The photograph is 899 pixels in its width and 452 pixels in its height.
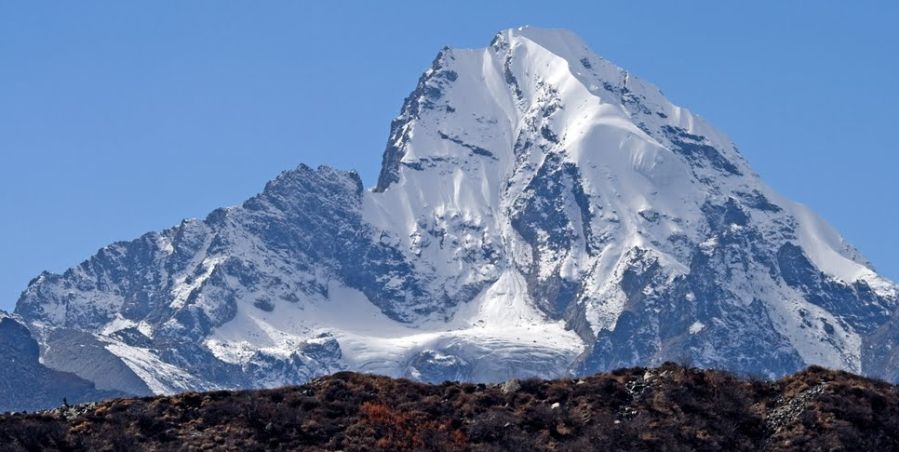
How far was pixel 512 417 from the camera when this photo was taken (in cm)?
8681

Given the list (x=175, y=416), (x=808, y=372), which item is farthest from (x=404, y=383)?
(x=808, y=372)

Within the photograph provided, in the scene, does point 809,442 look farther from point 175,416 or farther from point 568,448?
point 175,416

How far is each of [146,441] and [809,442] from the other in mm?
25718

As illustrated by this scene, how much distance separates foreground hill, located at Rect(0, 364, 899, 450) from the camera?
275ft

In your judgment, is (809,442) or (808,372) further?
(808,372)

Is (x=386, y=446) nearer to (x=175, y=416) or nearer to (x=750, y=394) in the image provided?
(x=175, y=416)

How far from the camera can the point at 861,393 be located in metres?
86.9

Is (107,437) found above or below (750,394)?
below

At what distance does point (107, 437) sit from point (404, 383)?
14.3 m

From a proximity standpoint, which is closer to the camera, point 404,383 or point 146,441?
point 146,441

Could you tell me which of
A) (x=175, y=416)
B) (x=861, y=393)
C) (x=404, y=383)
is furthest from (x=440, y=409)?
(x=861, y=393)

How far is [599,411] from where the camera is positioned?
286 ft

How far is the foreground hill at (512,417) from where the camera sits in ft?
275

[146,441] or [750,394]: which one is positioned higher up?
[750,394]
